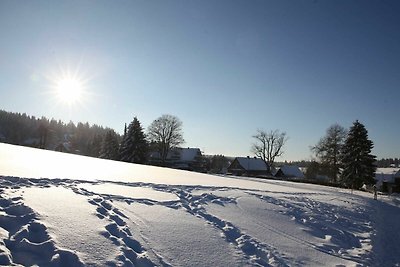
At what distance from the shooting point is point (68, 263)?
369cm

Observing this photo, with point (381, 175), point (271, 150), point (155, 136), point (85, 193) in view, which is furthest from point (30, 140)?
point (85, 193)

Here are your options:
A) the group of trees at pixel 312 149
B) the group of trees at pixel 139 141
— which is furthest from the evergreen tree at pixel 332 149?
the group of trees at pixel 139 141

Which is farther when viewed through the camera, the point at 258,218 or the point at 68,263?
the point at 258,218

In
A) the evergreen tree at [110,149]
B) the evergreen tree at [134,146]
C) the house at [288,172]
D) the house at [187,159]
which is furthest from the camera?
the house at [187,159]

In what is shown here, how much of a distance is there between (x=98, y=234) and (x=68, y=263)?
1108 mm

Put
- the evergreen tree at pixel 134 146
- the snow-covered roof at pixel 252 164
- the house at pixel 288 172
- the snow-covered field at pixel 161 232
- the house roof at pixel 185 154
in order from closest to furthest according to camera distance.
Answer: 1. the snow-covered field at pixel 161 232
2. the evergreen tree at pixel 134 146
3. the snow-covered roof at pixel 252 164
4. the house at pixel 288 172
5. the house roof at pixel 185 154

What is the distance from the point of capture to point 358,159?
37.0m

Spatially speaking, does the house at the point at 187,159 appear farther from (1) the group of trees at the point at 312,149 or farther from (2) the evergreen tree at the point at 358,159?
(2) the evergreen tree at the point at 358,159

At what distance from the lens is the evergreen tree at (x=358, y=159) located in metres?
36.4

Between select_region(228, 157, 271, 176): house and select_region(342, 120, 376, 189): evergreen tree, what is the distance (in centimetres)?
2995

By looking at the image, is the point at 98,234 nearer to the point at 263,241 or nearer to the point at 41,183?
the point at 263,241

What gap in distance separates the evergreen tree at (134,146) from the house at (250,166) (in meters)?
29.3

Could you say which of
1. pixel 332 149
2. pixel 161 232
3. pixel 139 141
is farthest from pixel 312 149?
pixel 161 232

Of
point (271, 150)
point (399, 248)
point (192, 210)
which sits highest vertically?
point (271, 150)
